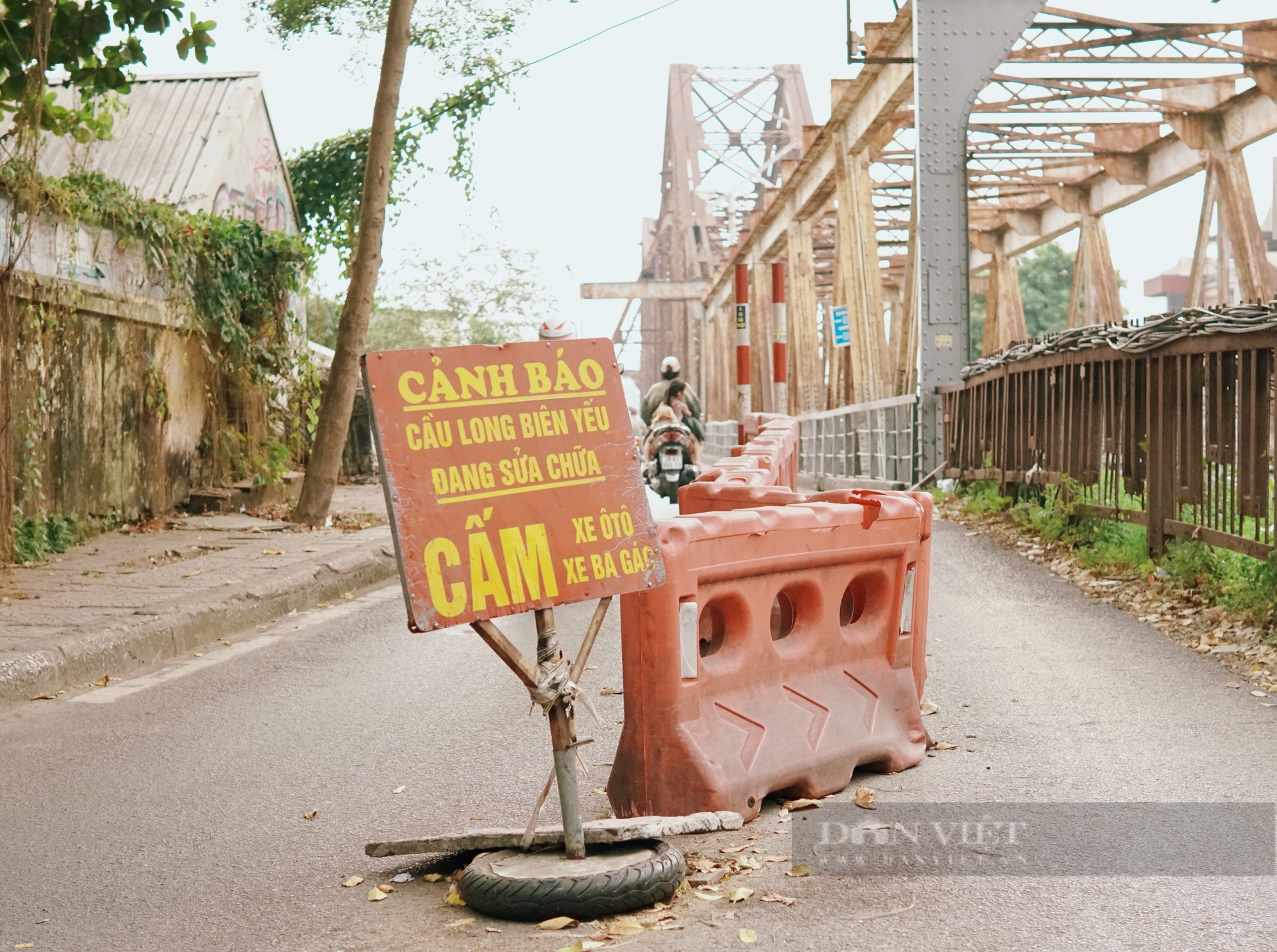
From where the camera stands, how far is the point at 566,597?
3443 millimetres

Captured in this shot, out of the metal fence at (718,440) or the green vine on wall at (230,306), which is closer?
the green vine on wall at (230,306)

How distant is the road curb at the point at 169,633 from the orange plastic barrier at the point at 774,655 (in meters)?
3.20

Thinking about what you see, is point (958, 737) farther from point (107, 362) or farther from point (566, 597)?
point (107, 362)

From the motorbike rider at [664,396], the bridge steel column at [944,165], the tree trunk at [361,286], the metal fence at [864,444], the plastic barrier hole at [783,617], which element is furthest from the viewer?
the metal fence at [864,444]

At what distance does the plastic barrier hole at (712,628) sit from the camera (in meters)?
4.31

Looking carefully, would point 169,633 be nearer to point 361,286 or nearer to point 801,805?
point 801,805

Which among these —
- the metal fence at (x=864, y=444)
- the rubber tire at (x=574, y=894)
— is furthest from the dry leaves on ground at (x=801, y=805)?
the metal fence at (x=864, y=444)

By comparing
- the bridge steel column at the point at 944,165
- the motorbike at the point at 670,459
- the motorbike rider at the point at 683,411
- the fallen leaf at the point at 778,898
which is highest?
the bridge steel column at the point at 944,165

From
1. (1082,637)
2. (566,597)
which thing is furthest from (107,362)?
(566,597)

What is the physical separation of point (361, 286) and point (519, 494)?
917 cm

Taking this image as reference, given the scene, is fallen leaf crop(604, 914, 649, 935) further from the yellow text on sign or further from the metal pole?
the yellow text on sign

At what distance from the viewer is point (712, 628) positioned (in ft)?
14.4

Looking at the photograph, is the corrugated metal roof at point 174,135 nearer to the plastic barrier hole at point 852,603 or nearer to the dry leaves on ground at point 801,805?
the plastic barrier hole at point 852,603

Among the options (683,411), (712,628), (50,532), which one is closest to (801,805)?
(712,628)
